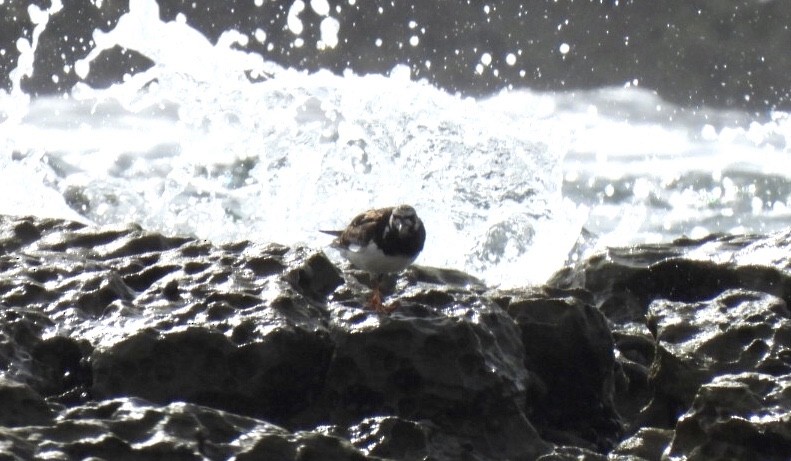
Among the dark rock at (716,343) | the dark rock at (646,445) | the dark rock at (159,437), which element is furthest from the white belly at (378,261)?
the dark rock at (159,437)

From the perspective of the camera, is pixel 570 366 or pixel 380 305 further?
pixel 570 366

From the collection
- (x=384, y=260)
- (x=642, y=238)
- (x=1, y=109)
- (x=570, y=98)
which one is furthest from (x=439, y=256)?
A: (x=1, y=109)

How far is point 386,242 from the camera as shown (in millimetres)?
5402

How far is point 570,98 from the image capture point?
15797mm

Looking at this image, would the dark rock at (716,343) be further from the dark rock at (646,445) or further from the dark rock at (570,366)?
the dark rock at (646,445)

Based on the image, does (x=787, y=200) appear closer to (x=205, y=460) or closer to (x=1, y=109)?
(x=1, y=109)

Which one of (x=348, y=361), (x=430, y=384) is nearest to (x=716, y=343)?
(x=430, y=384)

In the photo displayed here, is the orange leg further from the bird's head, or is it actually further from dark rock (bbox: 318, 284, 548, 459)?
the bird's head

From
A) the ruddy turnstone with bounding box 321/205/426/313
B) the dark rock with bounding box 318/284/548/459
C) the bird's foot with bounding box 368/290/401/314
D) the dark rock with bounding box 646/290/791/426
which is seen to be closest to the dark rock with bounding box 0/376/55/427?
the dark rock with bounding box 318/284/548/459

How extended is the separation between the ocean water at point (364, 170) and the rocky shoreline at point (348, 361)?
11.1 ft

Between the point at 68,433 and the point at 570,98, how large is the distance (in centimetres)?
1316

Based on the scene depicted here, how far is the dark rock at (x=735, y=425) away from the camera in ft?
13.4

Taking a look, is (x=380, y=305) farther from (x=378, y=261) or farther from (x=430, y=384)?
(x=378, y=261)

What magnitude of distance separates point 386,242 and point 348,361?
0.89m
